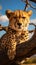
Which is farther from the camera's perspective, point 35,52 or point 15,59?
point 15,59

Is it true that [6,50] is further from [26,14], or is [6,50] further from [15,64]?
[26,14]

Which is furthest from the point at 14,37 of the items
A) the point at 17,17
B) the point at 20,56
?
the point at 20,56

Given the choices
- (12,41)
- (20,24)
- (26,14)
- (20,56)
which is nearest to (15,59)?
(20,56)

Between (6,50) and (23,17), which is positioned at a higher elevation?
(23,17)

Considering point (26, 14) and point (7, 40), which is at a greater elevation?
point (26, 14)

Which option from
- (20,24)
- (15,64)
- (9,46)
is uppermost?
(20,24)

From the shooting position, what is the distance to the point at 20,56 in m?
1.09

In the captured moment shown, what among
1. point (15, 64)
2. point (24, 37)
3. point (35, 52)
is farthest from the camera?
point (24, 37)

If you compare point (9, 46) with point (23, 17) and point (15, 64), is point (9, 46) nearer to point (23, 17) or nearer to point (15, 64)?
point (15, 64)

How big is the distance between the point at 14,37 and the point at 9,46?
3.3 inches

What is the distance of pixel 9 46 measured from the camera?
1.29 metres

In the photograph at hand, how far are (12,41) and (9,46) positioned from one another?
0.15 feet

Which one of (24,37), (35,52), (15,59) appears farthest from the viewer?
(24,37)

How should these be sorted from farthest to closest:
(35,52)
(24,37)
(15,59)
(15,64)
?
(24,37) → (15,64) → (15,59) → (35,52)
